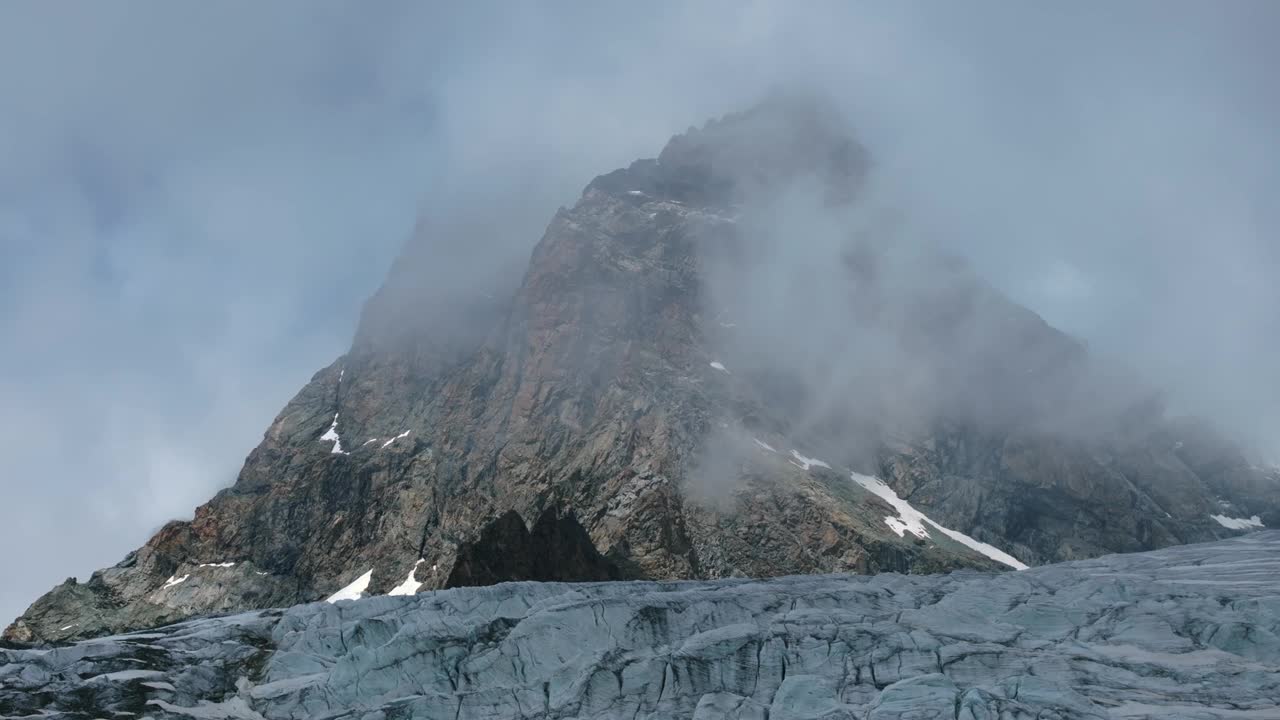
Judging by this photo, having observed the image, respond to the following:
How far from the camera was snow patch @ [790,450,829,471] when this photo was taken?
13025cm

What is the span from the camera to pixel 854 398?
156 m

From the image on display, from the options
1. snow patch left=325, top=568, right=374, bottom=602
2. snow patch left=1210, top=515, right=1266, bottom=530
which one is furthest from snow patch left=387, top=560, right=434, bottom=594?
snow patch left=1210, top=515, right=1266, bottom=530

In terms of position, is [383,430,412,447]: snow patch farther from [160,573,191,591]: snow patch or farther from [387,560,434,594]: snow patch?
[160,573,191,591]: snow patch

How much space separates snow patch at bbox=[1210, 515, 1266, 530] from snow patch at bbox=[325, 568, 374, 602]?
407 ft

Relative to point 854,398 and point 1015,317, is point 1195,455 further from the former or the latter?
point 854,398

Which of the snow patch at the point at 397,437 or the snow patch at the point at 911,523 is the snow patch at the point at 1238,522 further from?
the snow patch at the point at 397,437

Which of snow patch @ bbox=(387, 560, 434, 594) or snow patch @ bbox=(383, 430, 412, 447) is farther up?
snow patch @ bbox=(383, 430, 412, 447)

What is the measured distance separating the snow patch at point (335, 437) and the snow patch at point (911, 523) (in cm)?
7597

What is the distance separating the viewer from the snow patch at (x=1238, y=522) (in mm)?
143625

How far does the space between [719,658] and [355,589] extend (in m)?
81.8

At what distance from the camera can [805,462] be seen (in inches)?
5305

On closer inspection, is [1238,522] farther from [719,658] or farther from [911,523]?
[719,658]

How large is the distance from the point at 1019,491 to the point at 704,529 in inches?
2192

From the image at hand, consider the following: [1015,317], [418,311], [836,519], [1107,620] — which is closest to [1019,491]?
[836,519]
